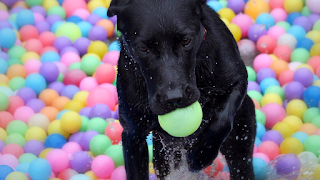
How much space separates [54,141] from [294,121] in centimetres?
235

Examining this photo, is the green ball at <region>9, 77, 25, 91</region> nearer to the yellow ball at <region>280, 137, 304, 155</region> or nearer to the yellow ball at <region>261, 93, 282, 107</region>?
the yellow ball at <region>261, 93, 282, 107</region>

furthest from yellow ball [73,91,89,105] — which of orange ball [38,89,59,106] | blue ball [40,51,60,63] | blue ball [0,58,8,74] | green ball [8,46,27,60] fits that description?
green ball [8,46,27,60]

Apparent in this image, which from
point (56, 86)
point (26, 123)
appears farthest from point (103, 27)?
point (26, 123)

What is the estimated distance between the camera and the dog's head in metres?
2.47

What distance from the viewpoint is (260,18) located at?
5.74m

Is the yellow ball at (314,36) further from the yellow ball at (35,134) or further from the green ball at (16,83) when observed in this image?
the green ball at (16,83)

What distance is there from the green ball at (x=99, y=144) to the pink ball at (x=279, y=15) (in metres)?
2.91

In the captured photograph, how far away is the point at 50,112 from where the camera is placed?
15.4 ft

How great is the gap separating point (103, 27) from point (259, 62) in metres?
2.03

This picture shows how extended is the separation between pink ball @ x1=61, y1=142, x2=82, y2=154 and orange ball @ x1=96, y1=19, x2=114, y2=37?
2.04 m

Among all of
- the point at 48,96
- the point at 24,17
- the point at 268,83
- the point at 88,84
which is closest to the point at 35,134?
the point at 48,96

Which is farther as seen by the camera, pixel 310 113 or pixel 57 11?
pixel 57 11

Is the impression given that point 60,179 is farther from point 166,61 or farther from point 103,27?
point 103,27

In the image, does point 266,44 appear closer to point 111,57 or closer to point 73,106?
point 111,57
